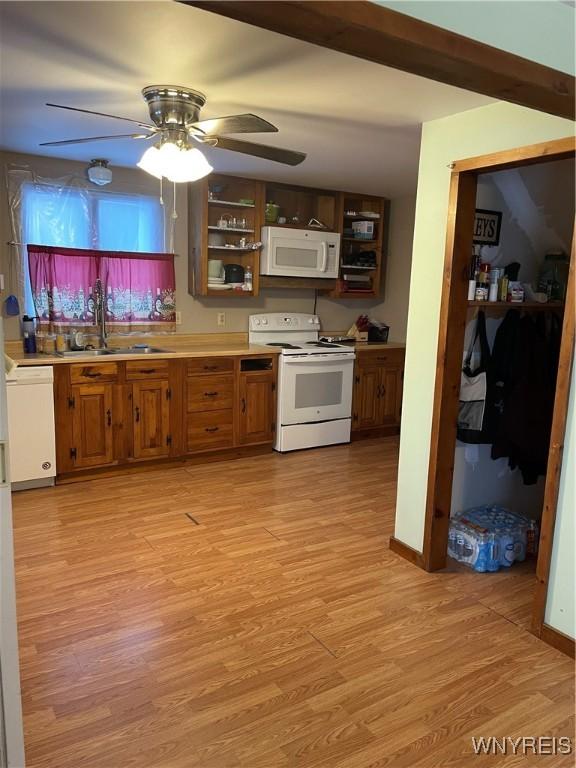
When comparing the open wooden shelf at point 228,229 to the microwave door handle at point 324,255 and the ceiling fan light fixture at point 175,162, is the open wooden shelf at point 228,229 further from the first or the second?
the ceiling fan light fixture at point 175,162

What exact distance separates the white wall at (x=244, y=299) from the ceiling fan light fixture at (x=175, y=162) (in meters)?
1.94

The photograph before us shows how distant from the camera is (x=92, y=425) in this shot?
159 inches

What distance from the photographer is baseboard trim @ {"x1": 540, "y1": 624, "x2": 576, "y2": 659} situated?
2297 millimetres

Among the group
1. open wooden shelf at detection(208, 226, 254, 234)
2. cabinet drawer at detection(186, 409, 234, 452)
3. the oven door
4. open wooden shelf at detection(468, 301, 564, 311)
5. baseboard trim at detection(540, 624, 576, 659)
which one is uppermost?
open wooden shelf at detection(208, 226, 254, 234)

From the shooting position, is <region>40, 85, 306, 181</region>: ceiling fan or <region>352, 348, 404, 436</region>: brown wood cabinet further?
<region>352, 348, 404, 436</region>: brown wood cabinet

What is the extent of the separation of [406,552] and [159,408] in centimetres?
215

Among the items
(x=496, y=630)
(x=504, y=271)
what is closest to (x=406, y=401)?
(x=504, y=271)

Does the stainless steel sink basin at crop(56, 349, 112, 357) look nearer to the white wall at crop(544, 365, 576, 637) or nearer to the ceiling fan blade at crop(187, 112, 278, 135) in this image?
the ceiling fan blade at crop(187, 112, 278, 135)

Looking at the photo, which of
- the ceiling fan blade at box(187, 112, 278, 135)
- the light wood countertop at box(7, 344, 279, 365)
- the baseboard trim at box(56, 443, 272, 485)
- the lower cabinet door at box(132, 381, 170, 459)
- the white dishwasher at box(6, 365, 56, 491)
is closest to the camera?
the ceiling fan blade at box(187, 112, 278, 135)

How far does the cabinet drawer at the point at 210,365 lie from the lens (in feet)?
14.4

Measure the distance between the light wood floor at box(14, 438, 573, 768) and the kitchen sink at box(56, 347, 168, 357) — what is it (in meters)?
1.08

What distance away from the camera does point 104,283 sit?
4473mm

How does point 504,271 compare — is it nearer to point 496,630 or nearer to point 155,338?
point 496,630

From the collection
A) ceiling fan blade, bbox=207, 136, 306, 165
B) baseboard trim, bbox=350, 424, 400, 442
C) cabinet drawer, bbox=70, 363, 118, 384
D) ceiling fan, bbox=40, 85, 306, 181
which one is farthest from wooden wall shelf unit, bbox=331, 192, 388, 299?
ceiling fan, bbox=40, 85, 306, 181
